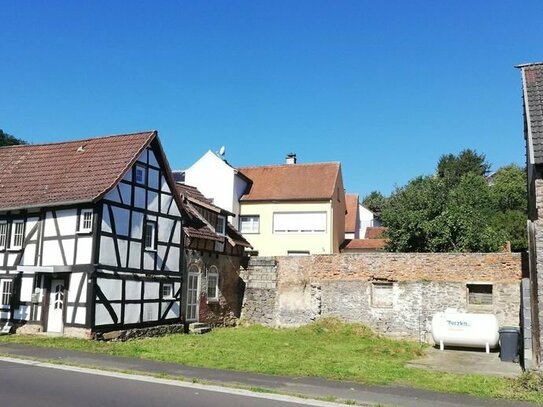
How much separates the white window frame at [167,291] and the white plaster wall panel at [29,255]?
5.09 meters

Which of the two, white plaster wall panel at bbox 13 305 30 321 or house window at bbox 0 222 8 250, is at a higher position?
house window at bbox 0 222 8 250

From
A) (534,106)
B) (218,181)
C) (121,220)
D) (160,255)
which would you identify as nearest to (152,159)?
(121,220)

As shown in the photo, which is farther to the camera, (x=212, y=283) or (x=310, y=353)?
(x=212, y=283)

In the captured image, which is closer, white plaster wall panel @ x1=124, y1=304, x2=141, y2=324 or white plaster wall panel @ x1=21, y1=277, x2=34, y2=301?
white plaster wall panel @ x1=21, y1=277, x2=34, y2=301

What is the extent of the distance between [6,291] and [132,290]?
4748 mm

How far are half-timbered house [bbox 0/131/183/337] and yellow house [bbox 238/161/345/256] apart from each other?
14124 millimetres

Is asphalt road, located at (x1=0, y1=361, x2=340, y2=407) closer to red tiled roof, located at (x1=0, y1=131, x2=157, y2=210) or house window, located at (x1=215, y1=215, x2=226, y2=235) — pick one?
red tiled roof, located at (x1=0, y1=131, x2=157, y2=210)

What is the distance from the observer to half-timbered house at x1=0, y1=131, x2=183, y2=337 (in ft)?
60.3

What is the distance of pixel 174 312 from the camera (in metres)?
22.1

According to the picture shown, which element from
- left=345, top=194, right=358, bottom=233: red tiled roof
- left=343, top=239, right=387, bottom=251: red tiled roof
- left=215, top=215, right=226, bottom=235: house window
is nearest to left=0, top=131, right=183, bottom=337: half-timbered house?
left=215, top=215, right=226, bottom=235: house window

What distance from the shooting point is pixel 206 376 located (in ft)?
38.6

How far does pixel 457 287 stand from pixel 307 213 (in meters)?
15.2

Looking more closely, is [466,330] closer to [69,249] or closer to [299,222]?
[69,249]

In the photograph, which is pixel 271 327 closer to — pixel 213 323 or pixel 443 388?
pixel 213 323
